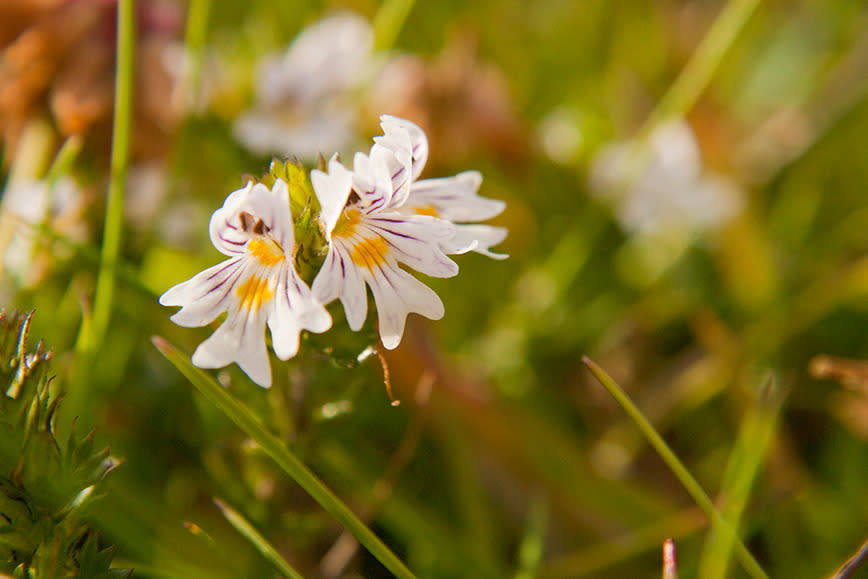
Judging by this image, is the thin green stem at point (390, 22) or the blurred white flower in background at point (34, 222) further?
the thin green stem at point (390, 22)

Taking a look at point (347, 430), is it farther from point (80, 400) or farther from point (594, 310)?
point (594, 310)

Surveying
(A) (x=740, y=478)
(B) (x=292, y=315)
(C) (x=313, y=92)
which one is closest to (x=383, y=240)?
(B) (x=292, y=315)

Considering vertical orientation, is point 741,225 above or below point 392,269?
below

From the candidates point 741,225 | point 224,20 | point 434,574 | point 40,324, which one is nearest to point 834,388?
point 741,225

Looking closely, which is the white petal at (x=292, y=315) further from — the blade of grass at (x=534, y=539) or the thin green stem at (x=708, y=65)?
the thin green stem at (x=708, y=65)

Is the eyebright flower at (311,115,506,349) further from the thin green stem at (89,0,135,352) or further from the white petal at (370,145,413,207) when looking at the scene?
the thin green stem at (89,0,135,352)

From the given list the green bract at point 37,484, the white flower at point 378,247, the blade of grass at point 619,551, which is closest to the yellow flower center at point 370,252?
the white flower at point 378,247

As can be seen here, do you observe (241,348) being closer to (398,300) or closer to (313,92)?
(398,300)
